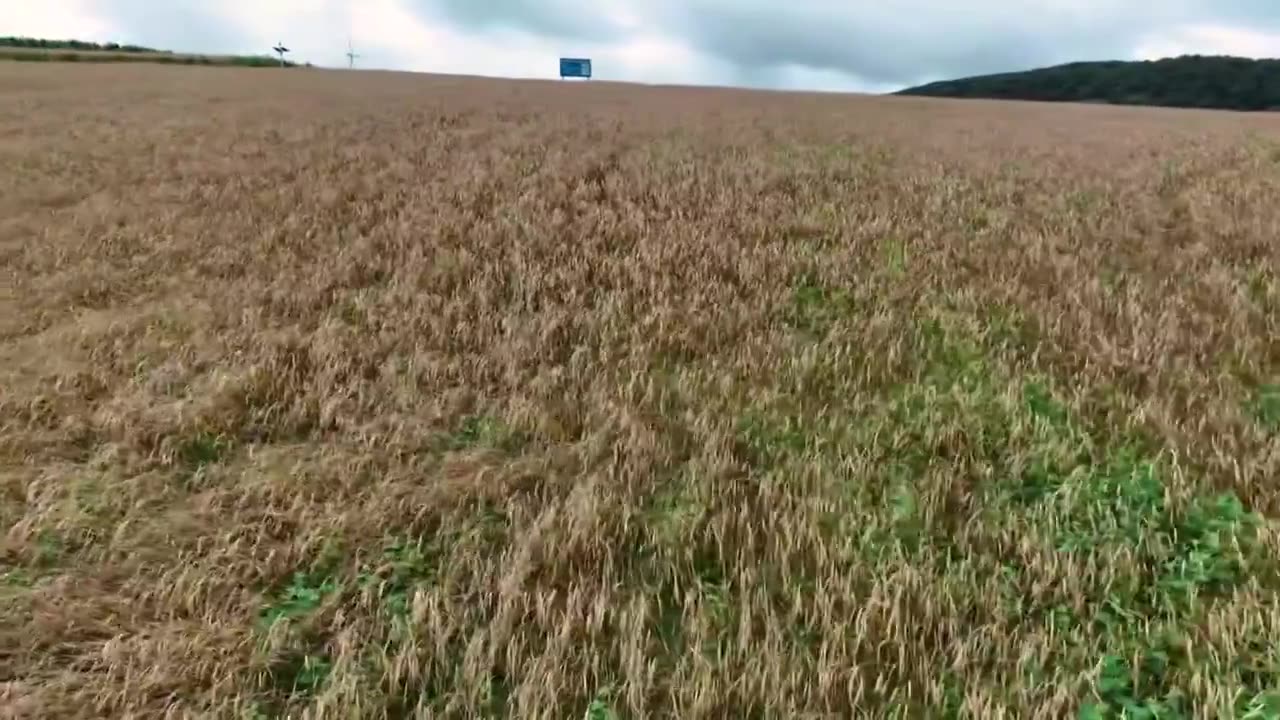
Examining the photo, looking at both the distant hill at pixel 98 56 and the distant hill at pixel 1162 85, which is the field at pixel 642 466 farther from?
the distant hill at pixel 1162 85

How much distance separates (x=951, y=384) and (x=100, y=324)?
7470 mm

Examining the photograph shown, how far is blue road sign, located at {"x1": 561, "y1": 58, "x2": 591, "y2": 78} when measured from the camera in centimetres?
11850

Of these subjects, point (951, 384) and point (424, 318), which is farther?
point (424, 318)

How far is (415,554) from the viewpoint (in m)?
3.78

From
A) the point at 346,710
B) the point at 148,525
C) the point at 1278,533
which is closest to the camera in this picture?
the point at 346,710

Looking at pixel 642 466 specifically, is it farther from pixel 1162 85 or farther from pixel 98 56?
pixel 1162 85

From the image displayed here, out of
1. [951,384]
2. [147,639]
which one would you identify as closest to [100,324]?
[147,639]

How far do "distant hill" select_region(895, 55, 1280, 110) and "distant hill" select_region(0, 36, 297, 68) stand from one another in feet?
394

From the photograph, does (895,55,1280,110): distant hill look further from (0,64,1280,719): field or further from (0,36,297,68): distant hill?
(0,64,1280,719): field

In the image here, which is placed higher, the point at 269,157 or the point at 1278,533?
the point at 269,157

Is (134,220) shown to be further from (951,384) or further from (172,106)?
(172,106)

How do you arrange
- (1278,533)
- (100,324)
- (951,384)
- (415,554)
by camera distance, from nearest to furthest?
(1278,533), (415,554), (951,384), (100,324)

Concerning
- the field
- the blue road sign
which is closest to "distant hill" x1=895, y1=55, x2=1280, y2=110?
the blue road sign

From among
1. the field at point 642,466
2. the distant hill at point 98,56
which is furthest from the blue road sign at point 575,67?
the field at point 642,466
